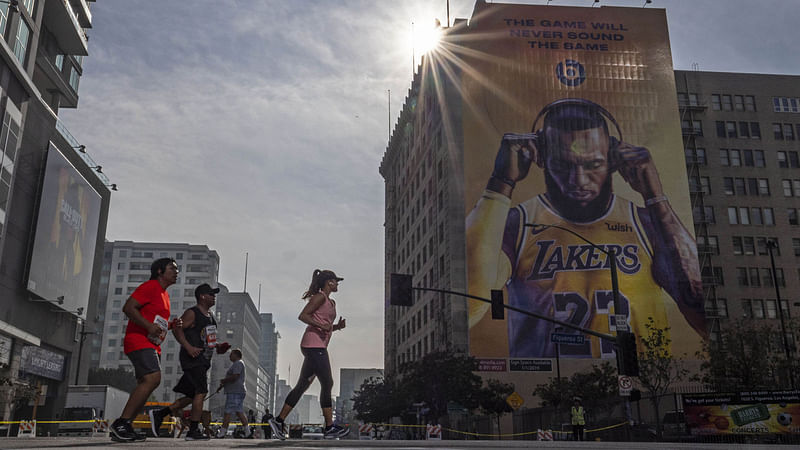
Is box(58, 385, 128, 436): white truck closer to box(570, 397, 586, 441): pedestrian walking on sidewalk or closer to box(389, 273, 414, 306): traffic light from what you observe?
box(389, 273, 414, 306): traffic light

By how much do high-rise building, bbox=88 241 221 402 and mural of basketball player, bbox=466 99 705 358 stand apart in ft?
274

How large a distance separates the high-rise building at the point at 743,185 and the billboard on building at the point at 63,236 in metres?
55.2

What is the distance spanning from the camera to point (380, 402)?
6794 centimetres

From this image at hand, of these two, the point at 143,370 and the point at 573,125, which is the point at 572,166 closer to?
the point at 573,125

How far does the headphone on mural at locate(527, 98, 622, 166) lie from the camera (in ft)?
218

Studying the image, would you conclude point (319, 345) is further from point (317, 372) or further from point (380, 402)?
point (380, 402)

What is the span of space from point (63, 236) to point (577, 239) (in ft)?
133

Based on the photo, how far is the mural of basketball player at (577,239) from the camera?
61.8 metres

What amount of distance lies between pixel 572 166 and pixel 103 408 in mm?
42472

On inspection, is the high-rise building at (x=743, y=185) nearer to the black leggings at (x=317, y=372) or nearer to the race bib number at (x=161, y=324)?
the black leggings at (x=317, y=372)

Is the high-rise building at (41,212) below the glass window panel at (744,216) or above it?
below

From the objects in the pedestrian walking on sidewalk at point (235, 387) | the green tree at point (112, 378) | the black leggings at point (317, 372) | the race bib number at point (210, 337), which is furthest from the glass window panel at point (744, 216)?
the race bib number at point (210, 337)

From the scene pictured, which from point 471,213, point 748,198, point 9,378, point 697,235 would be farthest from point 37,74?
point 748,198

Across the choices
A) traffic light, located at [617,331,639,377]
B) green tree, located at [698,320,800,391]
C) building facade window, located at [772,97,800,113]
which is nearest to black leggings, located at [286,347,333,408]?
traffic light, located at [617,331,639,377]
